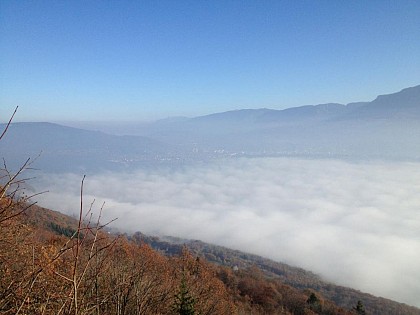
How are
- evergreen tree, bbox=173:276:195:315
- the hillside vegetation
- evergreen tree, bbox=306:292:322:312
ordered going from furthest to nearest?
evergreen tree, bbox=306:292:322:312
evergreen tree, bbox=173:276:195:315
the hillside vegetation

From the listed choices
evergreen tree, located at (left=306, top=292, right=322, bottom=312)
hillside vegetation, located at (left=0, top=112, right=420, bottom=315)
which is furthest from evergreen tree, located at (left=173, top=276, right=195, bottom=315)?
evergreen tree, located at (left=306, top=292, right=322, bottom=312)

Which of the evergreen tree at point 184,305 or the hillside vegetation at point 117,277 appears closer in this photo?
the hillside vegetation at point 117,277

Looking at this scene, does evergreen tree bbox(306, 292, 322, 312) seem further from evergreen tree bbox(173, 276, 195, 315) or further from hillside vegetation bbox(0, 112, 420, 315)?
evergreen tree bbox(173, 276, 195, 315)

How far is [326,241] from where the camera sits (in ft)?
508

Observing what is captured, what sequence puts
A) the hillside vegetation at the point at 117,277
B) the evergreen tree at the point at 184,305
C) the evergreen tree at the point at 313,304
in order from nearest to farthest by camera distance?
the hillside vegetation at the point at 117,277 < the evergreen tree at the point at 184,305 < the evergreen tree at the point at 313,304

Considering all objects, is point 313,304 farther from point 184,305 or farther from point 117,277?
point 117,277

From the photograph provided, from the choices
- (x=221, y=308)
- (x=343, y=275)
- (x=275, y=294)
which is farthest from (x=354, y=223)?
(x=221, y=308)

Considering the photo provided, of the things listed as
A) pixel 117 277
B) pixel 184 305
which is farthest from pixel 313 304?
pixel 117 277

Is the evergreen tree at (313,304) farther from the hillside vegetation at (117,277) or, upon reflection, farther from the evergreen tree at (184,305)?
the evergreen tree at (184,305)

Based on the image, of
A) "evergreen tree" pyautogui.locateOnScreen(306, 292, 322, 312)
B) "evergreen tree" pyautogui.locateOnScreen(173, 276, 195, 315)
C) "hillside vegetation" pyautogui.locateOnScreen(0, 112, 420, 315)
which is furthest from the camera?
"evergreen tree" pyautogui.locateOnScreen(306, 292, 322, 312)

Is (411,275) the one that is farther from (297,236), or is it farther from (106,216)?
(106,216)

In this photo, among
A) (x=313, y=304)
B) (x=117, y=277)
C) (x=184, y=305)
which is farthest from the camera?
(x=313, y=304)

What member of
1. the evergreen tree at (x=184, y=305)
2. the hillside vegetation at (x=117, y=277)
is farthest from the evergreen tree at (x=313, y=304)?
the evergreen tree at (x=184, y=305)

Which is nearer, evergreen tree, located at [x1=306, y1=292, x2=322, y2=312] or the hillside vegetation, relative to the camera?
the hillside vegetation
